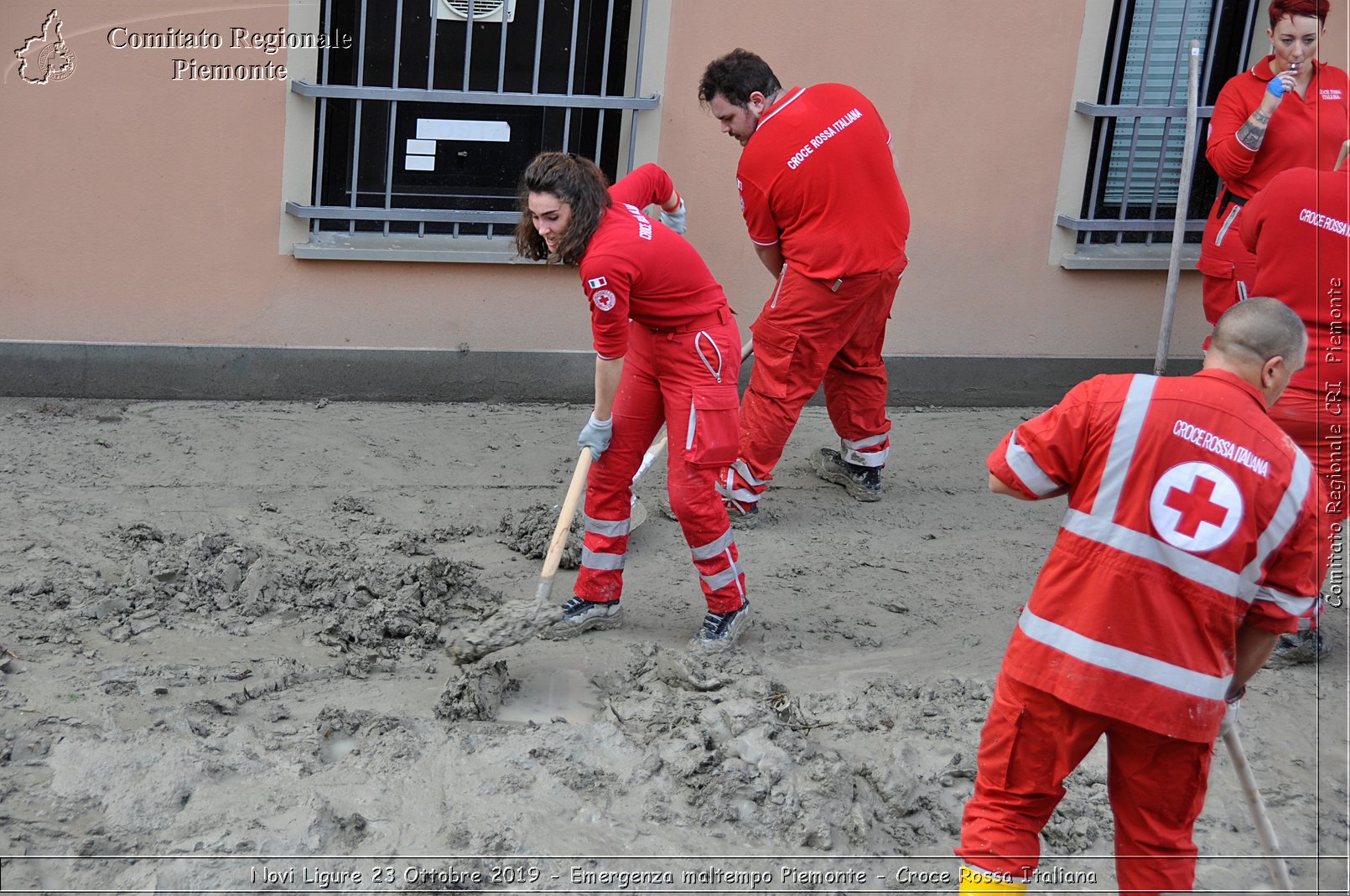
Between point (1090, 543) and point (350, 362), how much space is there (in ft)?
15.3

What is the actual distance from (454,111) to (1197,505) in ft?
15.8

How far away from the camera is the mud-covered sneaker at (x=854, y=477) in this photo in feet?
19.2

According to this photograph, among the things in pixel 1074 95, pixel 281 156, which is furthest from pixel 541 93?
pixel 1074 95

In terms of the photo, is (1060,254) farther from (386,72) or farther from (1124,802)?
(1124,802)

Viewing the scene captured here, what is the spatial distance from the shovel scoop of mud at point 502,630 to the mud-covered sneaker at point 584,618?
0.20 metres

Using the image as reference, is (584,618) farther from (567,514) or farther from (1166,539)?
(1166,539)

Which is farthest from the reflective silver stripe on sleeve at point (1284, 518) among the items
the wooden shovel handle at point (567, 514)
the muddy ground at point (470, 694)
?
the wooden shovel handle at point (567, 514)

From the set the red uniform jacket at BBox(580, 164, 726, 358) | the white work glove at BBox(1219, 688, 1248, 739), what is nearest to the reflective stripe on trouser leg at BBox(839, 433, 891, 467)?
the red uniform jacket at BBox(580, 164, 726, 358)

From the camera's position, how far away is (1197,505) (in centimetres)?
260

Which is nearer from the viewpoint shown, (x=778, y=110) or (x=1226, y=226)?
(x=778, y=110)

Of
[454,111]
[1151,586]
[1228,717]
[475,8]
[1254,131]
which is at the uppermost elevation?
[475,8]

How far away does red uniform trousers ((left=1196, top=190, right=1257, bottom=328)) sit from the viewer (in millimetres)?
6086

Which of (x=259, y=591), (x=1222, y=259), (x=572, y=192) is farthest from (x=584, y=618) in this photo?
(x=1222, y=259)

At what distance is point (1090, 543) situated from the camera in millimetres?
2693
